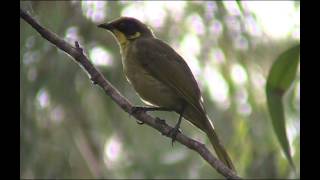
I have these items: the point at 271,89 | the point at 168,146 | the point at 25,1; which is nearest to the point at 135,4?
the point at 168,146

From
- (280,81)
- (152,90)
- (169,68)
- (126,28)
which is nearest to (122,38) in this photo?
(126,28)

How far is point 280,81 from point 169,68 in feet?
3.38

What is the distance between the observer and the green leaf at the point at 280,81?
356cm

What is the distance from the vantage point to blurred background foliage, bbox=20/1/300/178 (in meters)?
5.21

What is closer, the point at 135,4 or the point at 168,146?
the point at 135,4

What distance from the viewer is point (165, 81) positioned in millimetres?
4305

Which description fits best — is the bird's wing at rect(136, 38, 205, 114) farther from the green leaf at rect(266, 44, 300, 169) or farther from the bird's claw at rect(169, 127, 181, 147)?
the green leaf at rect(266, 44, 300, 169)

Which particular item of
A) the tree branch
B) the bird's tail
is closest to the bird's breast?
the bird's tail

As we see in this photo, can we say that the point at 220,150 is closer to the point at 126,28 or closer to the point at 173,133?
the point at 173,133

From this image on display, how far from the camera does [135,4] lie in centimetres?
541

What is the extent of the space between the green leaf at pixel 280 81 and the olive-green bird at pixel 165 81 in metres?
0.51
